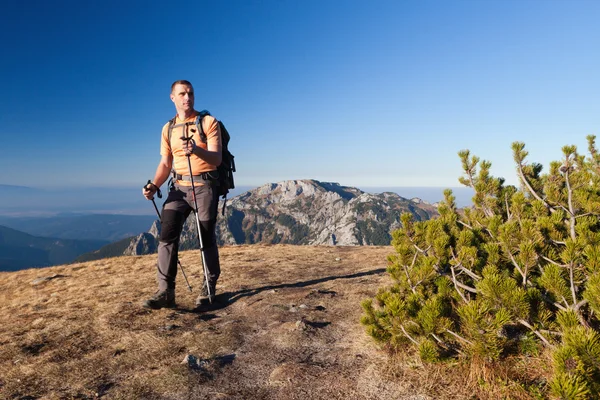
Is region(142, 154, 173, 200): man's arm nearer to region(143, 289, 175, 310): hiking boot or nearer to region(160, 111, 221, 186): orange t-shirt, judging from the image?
region(160, 111, 221, 186): orange t-shirt

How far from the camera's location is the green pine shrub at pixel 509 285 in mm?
2830

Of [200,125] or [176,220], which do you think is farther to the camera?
[176,220]

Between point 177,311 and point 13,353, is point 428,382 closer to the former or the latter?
point 177,311

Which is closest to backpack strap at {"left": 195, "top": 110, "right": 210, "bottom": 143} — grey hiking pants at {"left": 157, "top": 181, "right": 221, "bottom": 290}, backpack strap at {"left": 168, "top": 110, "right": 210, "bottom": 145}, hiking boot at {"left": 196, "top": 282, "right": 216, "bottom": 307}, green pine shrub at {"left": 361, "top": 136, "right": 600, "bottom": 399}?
backpack strap at {"left": 168, "top": 110, "right": 210, "bottom": 145}

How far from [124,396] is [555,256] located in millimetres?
5857

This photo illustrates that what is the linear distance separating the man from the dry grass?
38.3 inches

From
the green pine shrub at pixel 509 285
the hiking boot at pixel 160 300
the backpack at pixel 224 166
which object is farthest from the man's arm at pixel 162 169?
the green pine shrub at pixel 509 285

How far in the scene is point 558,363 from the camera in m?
2.52

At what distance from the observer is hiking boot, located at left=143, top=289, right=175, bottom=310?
23.8 feet

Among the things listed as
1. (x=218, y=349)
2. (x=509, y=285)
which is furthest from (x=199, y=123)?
(x=509, y=285)

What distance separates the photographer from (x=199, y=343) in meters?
5.46

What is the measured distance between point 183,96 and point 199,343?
211 inches

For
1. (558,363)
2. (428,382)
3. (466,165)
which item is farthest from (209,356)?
(466,165)

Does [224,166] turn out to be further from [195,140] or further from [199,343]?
[199,343]
